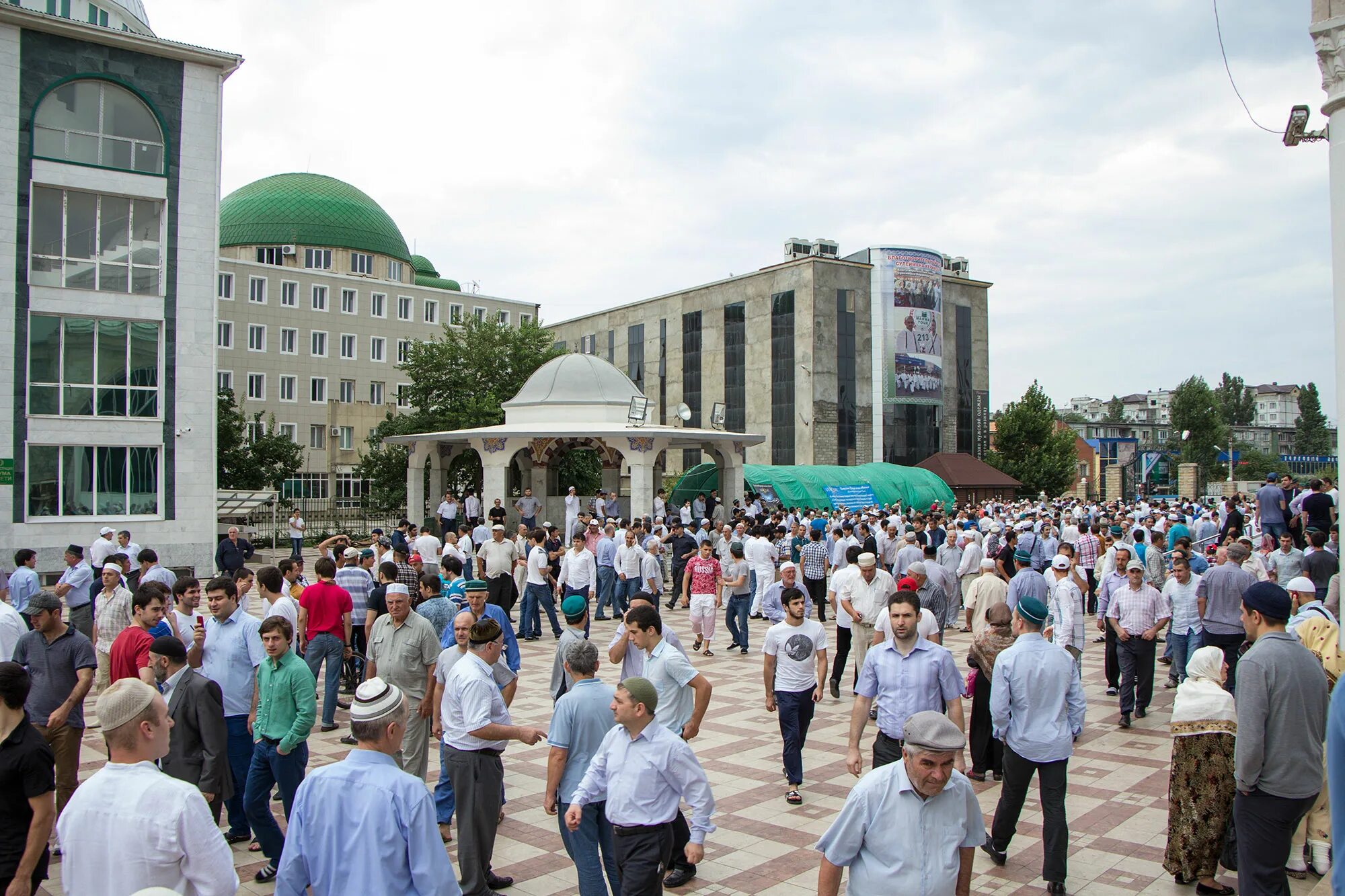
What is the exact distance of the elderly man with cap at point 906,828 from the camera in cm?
356

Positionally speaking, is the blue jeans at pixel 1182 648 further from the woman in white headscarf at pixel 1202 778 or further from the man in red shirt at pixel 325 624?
the man in red shirt at pixel 325 624

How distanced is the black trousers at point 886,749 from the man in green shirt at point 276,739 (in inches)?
145

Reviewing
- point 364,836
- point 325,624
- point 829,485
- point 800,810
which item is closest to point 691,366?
point 829,485

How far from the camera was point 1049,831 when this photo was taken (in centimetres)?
587

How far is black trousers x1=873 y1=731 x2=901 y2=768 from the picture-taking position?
6.42 m

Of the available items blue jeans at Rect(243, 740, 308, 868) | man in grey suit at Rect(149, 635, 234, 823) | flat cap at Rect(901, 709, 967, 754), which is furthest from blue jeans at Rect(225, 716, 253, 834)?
flat cap at Rect(901, 709, 967, 754)

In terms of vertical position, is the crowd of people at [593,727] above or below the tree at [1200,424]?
below

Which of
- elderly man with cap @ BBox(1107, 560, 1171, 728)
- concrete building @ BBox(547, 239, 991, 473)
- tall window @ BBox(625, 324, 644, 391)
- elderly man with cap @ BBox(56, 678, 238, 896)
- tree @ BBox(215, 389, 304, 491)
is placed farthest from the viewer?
tall window @ BBox(625, 324, 644, 391)

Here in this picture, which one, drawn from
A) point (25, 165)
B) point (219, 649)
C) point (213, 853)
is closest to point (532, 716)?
point (219, 649)

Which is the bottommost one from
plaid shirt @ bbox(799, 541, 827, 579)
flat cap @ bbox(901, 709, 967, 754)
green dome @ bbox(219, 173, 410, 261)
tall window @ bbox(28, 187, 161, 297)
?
plaid shirt @ bbox(799, 541, 827, 579)

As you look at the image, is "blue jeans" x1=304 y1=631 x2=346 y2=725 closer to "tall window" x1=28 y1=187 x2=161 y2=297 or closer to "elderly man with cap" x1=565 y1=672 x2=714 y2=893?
"elderly man with cap" x1=565 y1=672 x2=714 y2=893

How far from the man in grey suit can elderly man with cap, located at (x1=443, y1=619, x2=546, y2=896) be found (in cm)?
159

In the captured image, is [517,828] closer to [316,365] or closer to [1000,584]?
[1000,584]

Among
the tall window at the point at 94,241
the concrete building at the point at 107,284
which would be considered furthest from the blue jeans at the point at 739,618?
the tall window at the point at 94,241
